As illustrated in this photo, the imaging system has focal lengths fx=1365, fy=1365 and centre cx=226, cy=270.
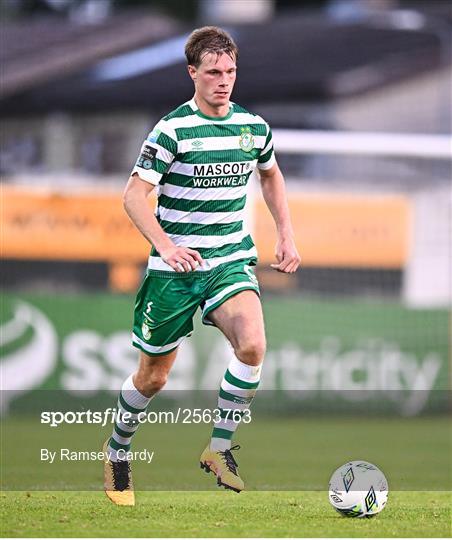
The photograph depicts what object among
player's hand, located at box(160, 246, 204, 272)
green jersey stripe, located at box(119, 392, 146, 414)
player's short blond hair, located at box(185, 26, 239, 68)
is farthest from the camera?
green jersey stripe, located at box(119, 392, 146, 414)

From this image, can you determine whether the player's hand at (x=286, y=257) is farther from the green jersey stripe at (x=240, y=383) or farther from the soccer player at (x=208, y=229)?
the green jersey stripe at (x=240, y=383)

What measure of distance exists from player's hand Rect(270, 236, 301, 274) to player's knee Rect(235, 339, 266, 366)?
485 mm

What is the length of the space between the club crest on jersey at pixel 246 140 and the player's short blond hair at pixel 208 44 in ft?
1.36

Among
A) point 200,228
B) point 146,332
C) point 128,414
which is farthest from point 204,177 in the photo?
point 128,414

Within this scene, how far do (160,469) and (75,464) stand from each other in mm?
819

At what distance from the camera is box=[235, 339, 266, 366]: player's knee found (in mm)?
7316

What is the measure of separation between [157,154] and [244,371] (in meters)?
1.28

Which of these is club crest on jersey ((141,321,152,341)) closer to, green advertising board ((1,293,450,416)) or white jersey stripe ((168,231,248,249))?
white jersey stripe ((168,231,248,249))

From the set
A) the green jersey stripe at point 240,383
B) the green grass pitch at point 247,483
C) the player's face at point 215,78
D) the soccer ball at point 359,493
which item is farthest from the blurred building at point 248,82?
the soccer ball at point 359,493

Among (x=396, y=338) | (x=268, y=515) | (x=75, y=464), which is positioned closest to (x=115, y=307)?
(x=396, y=338)

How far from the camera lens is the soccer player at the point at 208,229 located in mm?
7383

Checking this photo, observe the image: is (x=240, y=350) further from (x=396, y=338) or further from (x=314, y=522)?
(x=396, y=338)

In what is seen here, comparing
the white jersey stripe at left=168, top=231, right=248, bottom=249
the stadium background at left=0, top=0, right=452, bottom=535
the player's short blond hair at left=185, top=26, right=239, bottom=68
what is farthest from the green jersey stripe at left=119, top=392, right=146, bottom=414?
the stadium background at left=0, top=0, right=452, bottom=535

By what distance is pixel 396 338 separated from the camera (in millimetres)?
17641
